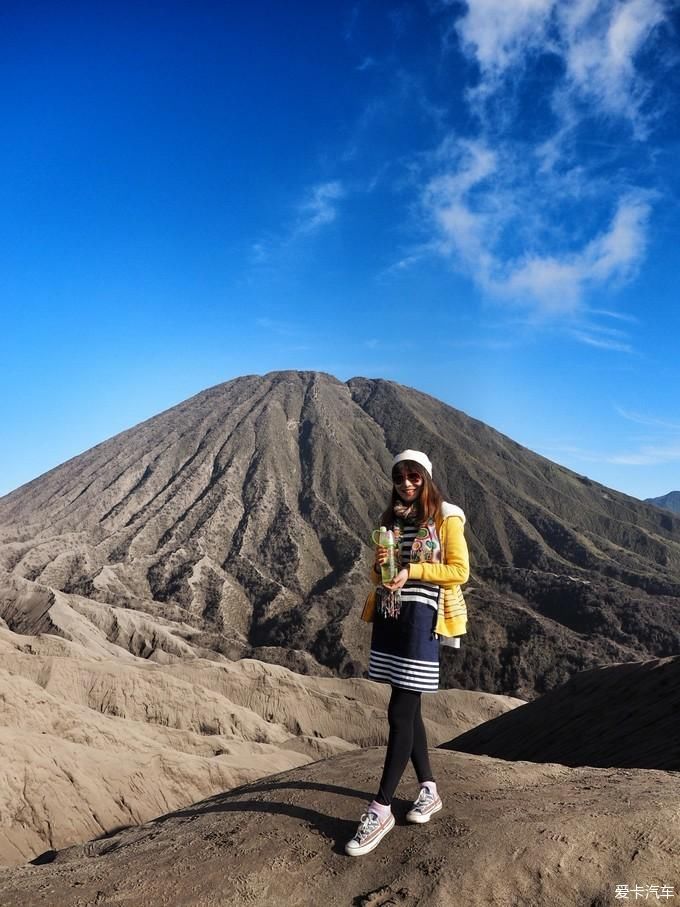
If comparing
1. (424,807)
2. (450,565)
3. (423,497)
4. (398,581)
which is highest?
(423,497)

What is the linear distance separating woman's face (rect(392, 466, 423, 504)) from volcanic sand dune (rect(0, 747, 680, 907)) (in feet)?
7.45

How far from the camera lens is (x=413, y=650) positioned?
4.00 m

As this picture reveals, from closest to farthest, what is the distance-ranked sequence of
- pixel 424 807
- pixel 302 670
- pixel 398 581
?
pixel 398 581 < pixel 424 807 < pixel 302 670

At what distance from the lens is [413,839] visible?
4.17m

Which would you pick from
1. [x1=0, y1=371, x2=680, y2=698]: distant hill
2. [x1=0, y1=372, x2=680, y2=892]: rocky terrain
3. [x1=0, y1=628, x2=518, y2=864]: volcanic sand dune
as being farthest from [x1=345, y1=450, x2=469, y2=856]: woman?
[x1=0, y1=371, x2=680, y2=698]: distant hill

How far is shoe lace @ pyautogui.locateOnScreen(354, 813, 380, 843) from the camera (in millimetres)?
4129

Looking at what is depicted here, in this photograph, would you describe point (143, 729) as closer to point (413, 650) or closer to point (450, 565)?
point (413, 650)

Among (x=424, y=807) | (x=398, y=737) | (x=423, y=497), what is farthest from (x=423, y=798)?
(x=423, y=497)

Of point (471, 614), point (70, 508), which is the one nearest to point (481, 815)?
point (471, 614)

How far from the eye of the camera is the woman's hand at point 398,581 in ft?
12.8

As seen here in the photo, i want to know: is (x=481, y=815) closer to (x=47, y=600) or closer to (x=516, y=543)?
(x=47, y=600)

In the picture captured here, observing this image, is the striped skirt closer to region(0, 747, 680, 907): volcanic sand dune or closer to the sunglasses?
the sunglasses

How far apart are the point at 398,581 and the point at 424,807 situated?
181cm

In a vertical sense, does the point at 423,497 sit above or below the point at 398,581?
above
